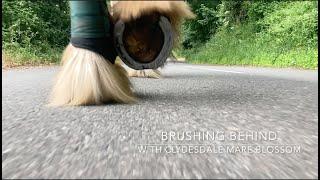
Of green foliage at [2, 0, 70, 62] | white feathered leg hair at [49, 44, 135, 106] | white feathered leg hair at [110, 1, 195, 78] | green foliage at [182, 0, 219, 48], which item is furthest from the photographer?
green foliage at [182, 0, 219, 48]

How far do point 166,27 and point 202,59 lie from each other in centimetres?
1933

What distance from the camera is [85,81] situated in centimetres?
361

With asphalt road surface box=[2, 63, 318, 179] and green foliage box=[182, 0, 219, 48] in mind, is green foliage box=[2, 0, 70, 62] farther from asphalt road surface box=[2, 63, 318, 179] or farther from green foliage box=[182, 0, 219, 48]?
asphalt road surface box=[2, 63, 318, 179]

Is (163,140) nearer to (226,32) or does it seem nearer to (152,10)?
(152,10)

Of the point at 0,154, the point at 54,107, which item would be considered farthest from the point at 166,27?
the point at 0,154

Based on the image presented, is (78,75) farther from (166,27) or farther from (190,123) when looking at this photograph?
(190,123)

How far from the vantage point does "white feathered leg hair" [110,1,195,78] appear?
349cm

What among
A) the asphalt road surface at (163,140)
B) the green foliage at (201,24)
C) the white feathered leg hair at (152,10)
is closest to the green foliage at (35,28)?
the green foliage at (201,24)

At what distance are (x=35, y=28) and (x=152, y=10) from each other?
17341 millimetres

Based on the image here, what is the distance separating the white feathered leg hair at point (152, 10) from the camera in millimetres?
3492

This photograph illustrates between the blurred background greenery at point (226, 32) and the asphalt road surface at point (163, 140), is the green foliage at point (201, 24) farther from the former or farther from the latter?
the asphalt road surface at point (163, 140)

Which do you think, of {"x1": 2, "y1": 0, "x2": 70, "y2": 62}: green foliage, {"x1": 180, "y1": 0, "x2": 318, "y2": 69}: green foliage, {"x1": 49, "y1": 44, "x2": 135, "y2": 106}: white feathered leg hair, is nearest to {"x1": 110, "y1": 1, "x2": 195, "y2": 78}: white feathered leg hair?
{"x1": 49, "y1": 44, "x2": 135, "y2": 106}: white feathered leg hair

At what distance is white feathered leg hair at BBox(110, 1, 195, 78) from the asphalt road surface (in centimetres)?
62

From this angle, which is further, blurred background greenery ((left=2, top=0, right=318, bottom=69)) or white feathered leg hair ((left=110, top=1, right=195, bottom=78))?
blurred background greenery ((left=2, top=0, right=318, bottom=69))
